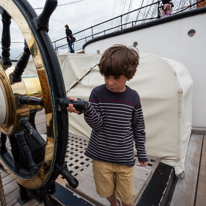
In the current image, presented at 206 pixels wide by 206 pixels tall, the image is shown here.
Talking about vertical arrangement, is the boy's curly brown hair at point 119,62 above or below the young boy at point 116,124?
above

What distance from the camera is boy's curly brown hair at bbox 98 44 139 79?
708 mm

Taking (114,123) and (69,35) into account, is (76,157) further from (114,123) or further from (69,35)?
(69,35)

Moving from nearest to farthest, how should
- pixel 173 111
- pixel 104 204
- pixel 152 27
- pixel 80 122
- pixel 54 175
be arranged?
pixel 54 175
pixel 104 204
pixel 173 111
pixel 80 122
pixel 152 27

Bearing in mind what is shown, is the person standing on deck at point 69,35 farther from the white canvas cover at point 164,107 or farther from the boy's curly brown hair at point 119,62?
the boy's curly brown hair at point 119,62

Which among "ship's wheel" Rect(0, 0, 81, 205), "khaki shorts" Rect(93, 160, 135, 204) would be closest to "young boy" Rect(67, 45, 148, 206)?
"khaki shorts" Rect(93, 160, 135, 204)

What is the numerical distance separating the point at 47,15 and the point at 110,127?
58 cm

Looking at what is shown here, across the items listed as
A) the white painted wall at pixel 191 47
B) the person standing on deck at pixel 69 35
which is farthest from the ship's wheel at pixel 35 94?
the person standing on deck at pixel 69 35

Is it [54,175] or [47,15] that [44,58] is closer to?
[47,15]

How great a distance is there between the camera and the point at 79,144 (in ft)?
7.01

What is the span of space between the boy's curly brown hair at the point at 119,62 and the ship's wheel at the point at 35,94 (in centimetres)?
23

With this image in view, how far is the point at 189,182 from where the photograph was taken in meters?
1.50

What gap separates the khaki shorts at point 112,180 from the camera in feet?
2.89

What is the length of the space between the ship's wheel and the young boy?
6.9 inches

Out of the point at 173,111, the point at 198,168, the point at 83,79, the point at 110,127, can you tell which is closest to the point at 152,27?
the point at 83,79
